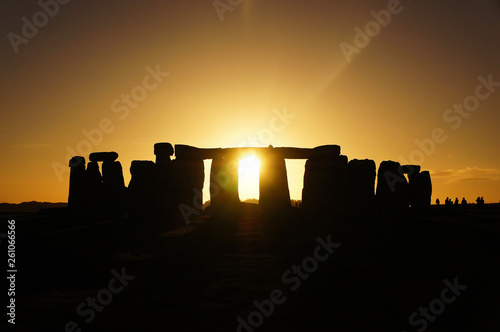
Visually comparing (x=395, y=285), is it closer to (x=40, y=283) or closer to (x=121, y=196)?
(x=40, y=283)

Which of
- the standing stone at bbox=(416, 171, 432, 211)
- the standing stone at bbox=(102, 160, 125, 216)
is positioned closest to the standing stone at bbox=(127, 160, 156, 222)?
the standing stone at bbox=(102, 160, 125, 216)

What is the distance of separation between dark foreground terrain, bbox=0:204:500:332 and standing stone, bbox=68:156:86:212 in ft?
30.0

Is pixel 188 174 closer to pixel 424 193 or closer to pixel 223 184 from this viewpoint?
pixel 223 184

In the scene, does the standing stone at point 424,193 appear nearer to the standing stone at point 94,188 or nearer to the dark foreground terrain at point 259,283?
the dark foreground terrain at point 259,283

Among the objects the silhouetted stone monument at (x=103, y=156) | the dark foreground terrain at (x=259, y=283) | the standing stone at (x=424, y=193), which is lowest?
the dark foreground terrain at (x=259, y=283)

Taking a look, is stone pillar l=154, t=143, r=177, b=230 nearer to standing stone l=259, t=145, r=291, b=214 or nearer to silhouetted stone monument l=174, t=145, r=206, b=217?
silhouetted stone monument l=174, t=145, r=206, b=217

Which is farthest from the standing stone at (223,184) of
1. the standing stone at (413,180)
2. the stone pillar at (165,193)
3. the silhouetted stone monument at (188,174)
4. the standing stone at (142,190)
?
the standing stone at (413,180)

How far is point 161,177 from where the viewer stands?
2000 cm

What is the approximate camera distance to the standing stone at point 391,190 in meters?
22.0

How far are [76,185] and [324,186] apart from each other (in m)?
12.0

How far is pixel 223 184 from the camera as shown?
826 inches

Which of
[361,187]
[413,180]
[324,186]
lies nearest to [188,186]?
[324,186]

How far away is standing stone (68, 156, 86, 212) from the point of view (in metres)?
22.8

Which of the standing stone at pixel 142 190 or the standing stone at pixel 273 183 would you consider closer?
the standing stone at pixel 142 190
